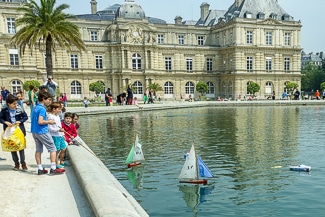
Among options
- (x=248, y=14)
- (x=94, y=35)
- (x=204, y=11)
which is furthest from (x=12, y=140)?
(x=204, y=11)

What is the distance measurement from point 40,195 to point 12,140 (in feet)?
6.94

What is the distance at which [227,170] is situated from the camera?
10586 mm

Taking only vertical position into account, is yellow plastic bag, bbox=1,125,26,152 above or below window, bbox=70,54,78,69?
below

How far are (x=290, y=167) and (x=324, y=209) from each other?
3050 millimetres

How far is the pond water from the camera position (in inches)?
304

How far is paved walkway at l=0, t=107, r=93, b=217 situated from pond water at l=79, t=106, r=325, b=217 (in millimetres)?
1832

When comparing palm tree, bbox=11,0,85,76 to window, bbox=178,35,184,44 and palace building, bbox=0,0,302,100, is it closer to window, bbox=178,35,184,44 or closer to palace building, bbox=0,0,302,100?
palace building, bbox=0,0,302,100

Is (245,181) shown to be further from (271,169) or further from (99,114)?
(99,114)

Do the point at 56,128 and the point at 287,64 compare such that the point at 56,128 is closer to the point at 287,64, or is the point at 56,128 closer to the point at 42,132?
the point at 42,132

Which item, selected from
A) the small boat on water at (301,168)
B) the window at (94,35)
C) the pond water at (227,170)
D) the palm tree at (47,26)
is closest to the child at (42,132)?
the pond water at (227,170)

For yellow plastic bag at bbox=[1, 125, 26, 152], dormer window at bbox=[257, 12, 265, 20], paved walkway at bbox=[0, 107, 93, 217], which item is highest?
dormer window at bbox=[257, 12, 265, 20]

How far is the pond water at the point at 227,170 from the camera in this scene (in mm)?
7715

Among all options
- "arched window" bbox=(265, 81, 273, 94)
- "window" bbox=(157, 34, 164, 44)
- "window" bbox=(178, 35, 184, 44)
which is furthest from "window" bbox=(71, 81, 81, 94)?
"arched window" bbox=(265, 81, 273, 94)

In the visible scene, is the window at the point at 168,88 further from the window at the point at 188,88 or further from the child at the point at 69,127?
the child at the point at 69,127
